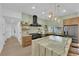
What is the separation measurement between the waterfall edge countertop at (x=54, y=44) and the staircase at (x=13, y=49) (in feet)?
0.40

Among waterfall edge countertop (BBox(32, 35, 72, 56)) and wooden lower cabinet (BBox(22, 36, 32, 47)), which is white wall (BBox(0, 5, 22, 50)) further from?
waterfall edge countertop (BBox(32, 35, 72, 56))

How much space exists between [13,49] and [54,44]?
64 cm

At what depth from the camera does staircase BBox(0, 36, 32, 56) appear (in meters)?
1.63

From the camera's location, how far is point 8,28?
1.61 metres

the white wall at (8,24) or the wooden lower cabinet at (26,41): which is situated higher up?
the white wall at (8,24)

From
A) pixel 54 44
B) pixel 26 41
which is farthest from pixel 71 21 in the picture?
pixel 26 41

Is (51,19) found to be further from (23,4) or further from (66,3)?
(23,4)

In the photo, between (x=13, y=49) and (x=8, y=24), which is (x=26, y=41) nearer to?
(x=13, y=49)

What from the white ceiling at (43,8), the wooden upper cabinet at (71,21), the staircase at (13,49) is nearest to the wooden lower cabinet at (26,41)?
the staircase at (13,49)

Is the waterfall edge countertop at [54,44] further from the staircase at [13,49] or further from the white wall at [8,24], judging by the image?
the white wall at [8,24]

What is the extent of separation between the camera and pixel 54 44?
1649mm

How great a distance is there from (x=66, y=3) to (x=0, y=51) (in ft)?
4.08

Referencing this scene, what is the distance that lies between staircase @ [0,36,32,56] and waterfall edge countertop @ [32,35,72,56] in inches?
4.8

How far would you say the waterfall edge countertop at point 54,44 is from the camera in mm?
1624
